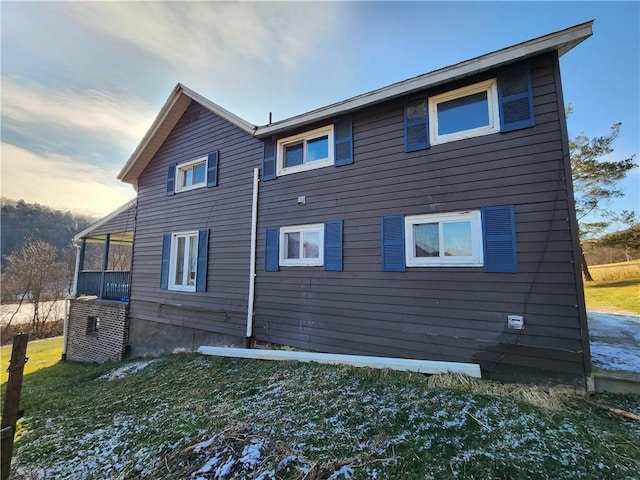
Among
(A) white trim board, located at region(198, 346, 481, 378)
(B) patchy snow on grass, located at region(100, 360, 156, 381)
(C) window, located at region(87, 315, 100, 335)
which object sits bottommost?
(B) patchy snow on grass, located at region(100, 360, 156, 381)

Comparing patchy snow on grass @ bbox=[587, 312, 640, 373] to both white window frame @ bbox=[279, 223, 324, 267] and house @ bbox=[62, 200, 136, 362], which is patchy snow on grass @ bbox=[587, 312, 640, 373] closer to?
white window frame @ bbox=[279, 223, 324, 267]

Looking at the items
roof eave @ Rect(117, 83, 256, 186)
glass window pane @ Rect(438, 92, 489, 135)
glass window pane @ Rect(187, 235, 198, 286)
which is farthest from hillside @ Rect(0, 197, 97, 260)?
glass window pane @ Rect(438, 92, 489, 135)

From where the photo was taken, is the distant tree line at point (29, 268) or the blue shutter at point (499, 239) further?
the distant tree line at point (29, 268)

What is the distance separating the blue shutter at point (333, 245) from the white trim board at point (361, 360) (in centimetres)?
171

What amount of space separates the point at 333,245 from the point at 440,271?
83.2 inches

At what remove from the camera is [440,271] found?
4.77 m

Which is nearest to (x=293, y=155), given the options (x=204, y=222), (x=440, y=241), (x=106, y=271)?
(x=204, y=222)

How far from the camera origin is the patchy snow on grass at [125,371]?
7.30 meters

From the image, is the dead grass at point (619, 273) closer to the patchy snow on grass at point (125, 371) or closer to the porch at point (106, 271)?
the patchy snow on grass at point (125, 371)

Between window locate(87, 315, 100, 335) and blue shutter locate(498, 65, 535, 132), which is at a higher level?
blue shutter locate(498, 65, 535, 132)

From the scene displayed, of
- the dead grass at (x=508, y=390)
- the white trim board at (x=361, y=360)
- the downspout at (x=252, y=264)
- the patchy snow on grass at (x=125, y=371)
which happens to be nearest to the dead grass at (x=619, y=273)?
the dead grass at (x=508, y=390)

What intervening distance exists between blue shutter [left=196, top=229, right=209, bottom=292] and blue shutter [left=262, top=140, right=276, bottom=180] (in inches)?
101

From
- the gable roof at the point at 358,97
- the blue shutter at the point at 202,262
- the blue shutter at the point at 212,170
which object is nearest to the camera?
the gable roof at the point at 358,97

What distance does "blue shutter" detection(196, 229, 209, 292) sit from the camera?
7.91 metres
